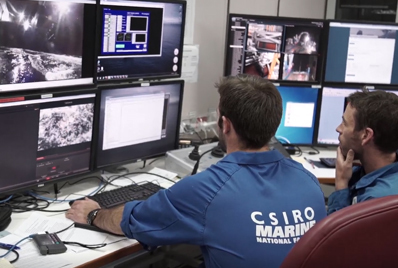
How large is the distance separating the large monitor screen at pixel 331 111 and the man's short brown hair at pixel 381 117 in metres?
0.97

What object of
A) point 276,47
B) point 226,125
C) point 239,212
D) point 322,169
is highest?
point 276,47

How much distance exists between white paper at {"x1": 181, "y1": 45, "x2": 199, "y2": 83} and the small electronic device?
1.44 metres

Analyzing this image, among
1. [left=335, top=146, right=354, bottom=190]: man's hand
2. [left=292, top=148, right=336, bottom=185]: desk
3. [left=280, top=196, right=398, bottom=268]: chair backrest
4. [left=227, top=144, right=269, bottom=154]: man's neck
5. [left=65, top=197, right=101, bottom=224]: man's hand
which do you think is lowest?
[left=65, top=197, right=101, bottom=224]: man's hand

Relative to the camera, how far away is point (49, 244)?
177 centimetres

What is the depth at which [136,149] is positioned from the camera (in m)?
2.53

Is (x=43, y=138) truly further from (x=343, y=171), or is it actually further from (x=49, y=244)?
(x=343, y=171)

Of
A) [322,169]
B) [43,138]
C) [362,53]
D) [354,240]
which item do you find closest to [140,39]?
[43,138]

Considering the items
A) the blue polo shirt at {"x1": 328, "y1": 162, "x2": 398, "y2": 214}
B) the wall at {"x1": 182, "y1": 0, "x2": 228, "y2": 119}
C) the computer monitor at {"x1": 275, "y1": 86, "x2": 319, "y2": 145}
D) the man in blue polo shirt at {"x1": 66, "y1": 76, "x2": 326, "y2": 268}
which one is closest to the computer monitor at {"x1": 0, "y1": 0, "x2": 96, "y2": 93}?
the man in blue polo shirt at {"x1": 66, "y1": 76, "x2": 326, "y2": 268}

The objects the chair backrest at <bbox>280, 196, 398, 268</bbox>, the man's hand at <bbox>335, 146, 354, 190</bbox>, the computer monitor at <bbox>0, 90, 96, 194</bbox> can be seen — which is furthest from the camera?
the man's hand at <bbox>335, 146, 354, 190</bbox>

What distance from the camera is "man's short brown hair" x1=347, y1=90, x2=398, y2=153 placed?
6.59ft

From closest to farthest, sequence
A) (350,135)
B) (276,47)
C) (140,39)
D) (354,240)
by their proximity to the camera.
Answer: (354,240) → (350,135) → (140,39) → (276,47)

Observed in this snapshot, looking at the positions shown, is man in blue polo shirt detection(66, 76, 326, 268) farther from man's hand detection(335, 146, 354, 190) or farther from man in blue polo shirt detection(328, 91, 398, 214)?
man's hand detection(335, 146, 354, 190)

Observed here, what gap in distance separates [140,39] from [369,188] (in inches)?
46.0

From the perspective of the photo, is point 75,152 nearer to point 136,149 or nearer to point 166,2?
point 136,149
